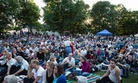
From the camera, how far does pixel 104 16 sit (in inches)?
2159

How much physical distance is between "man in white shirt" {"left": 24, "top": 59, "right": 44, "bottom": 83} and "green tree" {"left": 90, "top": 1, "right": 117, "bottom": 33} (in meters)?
48.8

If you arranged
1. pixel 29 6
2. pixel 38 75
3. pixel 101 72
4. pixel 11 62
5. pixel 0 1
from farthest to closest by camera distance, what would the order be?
pixel 29 6
pixel 0 1
pixel 101 72
pixel 11 62
pixel 38 75

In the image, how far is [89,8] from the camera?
190 ft

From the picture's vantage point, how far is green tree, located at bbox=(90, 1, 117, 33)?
177 feet

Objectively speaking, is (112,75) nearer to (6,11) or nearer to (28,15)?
(6,11)

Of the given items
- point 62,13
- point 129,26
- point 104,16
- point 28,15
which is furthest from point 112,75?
point 104,16

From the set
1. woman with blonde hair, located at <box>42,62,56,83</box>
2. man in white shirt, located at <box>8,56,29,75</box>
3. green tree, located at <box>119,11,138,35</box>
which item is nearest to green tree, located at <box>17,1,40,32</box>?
green tree, located at <box>119,11,138,35</box>

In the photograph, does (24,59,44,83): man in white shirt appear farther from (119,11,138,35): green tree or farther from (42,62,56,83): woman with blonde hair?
(119,11,138,35): green tree

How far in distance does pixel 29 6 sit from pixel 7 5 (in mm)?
15465

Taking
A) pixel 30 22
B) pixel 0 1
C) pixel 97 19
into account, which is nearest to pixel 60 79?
pixel 0 1

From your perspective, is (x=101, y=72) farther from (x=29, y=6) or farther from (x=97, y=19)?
(x=97, y=19)

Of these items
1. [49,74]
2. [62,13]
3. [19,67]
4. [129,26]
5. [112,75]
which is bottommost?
[112,75]

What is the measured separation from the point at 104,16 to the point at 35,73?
50775mm

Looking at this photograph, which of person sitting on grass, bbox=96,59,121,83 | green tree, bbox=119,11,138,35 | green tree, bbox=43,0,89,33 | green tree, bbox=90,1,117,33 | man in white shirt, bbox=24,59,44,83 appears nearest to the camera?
man in white shirt, bbox=24,59,44,83
